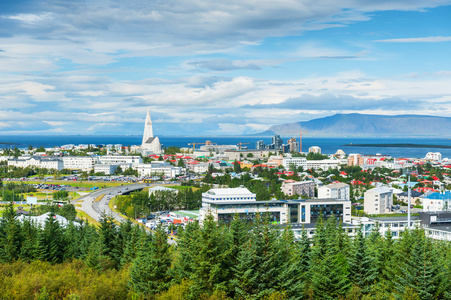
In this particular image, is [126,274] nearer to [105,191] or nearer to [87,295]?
[87,295]

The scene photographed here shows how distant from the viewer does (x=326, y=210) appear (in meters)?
27.8

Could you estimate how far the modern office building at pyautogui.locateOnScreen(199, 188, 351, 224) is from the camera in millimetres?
26141

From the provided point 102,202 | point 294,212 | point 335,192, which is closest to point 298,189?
point 335,192

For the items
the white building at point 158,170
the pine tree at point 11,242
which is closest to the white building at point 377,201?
the pine tree at point 11,242

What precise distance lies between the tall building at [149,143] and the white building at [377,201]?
5484 cm

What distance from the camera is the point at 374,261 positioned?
13.9 metres

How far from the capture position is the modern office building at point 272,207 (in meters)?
26.1

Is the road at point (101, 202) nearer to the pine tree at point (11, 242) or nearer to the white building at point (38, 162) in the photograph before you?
the pine tree at point (11, 242)

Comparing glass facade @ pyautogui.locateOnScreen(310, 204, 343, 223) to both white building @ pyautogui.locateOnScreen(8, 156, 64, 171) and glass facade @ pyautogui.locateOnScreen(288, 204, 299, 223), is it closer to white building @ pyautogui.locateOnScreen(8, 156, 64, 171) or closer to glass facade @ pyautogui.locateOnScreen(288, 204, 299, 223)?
glass facade @ pyautogui.locateOnScreen(288, 204, 299, 223)

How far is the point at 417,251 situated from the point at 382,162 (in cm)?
Answer: 5999

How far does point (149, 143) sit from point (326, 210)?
6581cm

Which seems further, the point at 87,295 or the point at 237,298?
the point at 237,298

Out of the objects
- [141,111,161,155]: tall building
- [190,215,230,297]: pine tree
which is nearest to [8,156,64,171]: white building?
[141,111,161,155]: tall building

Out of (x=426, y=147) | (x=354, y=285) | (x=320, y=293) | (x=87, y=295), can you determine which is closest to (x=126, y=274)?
(x=87, y=295)
